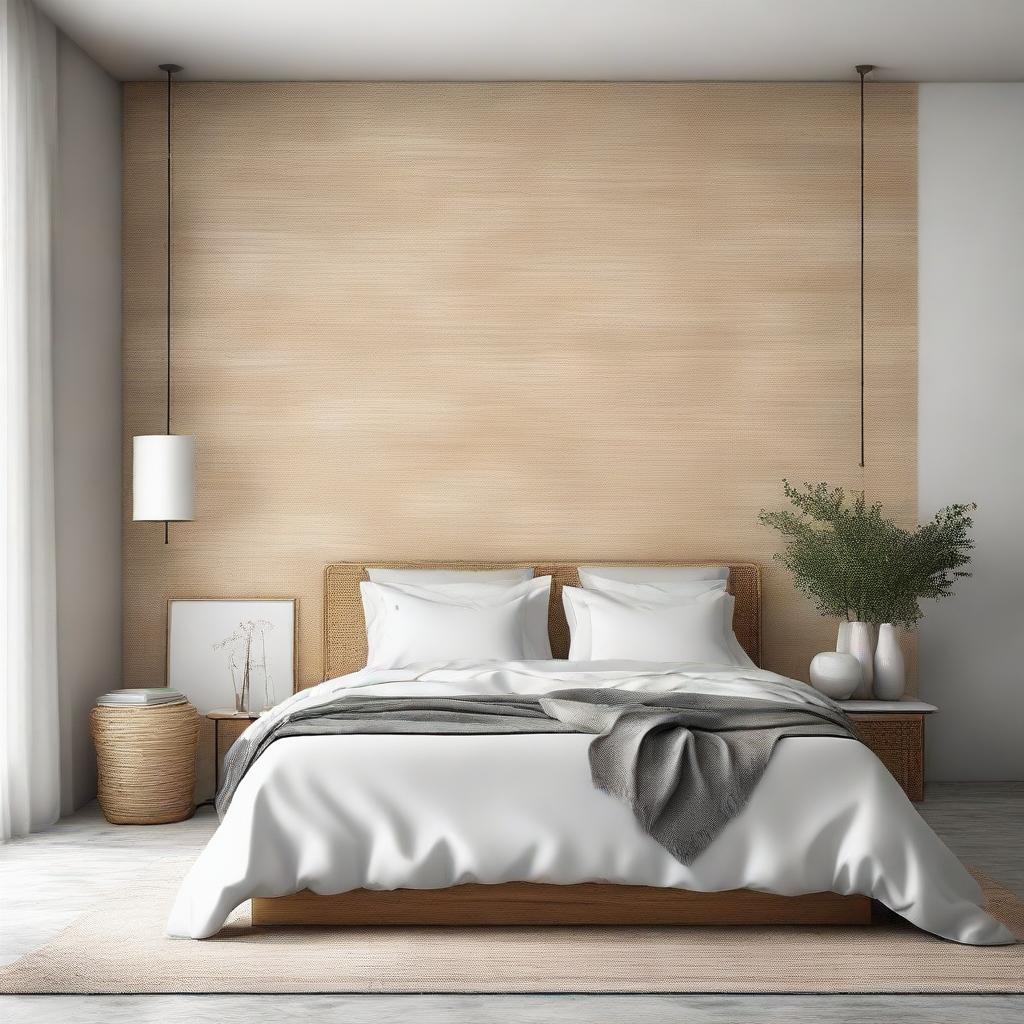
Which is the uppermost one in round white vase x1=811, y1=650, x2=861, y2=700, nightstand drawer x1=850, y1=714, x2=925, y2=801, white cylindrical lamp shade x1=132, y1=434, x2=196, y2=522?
white cylindrical lamp shade x1=132, y1=434, x2=196, y2=522

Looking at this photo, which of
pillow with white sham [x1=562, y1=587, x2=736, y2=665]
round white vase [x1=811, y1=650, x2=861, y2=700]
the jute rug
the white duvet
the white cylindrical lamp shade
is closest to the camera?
the jute rug

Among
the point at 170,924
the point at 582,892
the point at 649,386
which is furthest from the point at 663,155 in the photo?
the point at 170,924

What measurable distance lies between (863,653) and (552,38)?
9.92 feet

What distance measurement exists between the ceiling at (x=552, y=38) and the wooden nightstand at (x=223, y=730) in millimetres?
2945

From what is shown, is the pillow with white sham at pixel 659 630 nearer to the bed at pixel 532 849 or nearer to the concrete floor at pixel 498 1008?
the bed at pixel 532 849

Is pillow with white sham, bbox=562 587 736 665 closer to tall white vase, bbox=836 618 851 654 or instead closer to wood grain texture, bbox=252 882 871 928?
tall white vase, bbox=836 618 851 654

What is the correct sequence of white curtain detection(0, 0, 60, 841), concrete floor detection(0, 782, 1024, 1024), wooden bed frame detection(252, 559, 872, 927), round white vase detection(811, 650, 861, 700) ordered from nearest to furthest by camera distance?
concrete floor detection(0, 782, 1024, 1024), wooden bed frame detection(252, 559, 872, 927), white curtain detection(0, 0, 60, 841), round white vase detection(811, 650, 861, 700)

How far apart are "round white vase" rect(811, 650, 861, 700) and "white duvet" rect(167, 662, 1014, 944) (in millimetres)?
1633

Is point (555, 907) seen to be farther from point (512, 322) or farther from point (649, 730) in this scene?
point (512, 322)

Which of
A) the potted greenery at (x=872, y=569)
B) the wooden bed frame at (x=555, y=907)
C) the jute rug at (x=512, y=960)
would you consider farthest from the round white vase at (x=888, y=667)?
the wooden bed frame at (x=555, y=907)

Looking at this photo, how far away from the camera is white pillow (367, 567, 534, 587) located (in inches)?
213

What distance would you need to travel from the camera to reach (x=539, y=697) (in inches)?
159

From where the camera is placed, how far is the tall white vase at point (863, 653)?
17.2 ft

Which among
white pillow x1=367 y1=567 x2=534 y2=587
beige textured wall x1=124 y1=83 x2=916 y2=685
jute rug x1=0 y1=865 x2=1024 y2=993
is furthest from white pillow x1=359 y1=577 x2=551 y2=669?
jute rug x1=0 y1=865 x2=1024 y2=993
